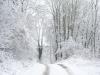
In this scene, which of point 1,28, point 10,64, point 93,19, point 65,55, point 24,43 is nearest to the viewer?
point 10,64

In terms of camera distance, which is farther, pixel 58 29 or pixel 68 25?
pixel 58 29

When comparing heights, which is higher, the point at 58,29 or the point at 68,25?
the point at 68,25

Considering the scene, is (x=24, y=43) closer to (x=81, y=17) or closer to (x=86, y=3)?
(x=81, y=17)

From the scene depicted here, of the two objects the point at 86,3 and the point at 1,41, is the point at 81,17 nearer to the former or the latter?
the point at 86,3

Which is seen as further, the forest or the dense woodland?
the dense woodland

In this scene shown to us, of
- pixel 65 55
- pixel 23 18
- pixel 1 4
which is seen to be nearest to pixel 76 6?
pixel 65 55

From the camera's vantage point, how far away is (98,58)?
23.7 meters

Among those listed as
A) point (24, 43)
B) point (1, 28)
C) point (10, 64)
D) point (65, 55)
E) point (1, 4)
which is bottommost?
point (65, 55)

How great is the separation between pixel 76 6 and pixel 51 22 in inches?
253

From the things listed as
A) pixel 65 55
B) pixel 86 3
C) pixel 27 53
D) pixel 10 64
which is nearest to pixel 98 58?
pixel 65 55

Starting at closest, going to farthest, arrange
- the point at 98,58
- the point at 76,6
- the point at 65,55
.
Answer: the point at 98,58 < the point at 65,55 < the point at 76,6

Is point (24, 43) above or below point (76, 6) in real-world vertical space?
below

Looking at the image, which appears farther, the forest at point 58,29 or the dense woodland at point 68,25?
the dense woodland at point 68,25

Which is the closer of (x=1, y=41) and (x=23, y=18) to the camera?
(x=1, y=41)
